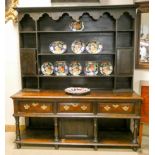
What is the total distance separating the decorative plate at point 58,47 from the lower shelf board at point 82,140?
125cm

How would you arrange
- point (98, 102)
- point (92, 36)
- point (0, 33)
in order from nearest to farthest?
point (0, 33), point (98, 102), point (92, 36)

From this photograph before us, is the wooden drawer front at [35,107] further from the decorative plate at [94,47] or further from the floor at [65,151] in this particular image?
the decorative plate at [94,47]

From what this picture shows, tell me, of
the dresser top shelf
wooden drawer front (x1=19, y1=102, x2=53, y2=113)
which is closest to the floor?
wooden drawer front (x1=19, y1=102, x2=53, y2=113)

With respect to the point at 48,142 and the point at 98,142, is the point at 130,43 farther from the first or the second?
the point at 48,142

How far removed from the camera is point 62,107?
331 cm

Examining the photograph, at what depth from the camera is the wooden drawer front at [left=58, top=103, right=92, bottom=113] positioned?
10.8 ft

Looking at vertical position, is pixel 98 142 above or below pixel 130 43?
below

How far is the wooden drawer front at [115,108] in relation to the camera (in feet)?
10.6

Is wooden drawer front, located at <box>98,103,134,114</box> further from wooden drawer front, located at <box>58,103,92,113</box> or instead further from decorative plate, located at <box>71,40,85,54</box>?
decorative plate, located at <box>71,40,85,54</box>

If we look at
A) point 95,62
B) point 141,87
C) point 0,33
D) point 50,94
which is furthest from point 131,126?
point 0,33

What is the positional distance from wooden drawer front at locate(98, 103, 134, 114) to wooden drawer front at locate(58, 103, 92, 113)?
0.52ft

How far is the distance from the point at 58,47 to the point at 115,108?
50.1 inches

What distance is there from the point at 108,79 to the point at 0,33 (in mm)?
2927

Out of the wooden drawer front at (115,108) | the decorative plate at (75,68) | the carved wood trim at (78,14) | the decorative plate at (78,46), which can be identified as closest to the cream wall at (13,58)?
the carved wood trim at (78,14)
